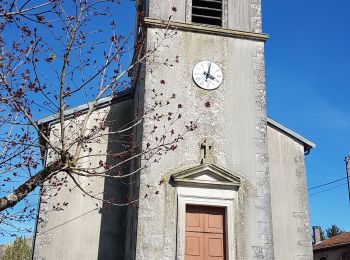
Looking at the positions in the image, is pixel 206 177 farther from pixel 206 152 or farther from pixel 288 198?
pixel 288 198

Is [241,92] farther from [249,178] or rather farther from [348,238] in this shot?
[348,238]

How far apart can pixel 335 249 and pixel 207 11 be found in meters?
20.3

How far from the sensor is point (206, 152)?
1073 cm

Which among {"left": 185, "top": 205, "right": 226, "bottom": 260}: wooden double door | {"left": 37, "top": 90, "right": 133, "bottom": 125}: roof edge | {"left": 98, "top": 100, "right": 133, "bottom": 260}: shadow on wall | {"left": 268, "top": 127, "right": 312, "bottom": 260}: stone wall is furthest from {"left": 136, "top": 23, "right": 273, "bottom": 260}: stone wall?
{"left": 37, "top": 90, "right": 133, "bottom": 125}: roof edge

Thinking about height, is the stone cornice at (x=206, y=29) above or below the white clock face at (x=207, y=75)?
above

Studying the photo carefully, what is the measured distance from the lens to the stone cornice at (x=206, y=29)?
11.6 meters

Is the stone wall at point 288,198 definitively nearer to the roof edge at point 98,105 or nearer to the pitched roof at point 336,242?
the roof edge at point 98,105

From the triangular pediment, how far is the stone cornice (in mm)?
3617

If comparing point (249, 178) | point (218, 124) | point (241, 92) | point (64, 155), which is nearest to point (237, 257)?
point (249, 178)

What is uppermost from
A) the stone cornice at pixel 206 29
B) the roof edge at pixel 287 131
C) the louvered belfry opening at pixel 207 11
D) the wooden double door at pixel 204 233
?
the louvered belfry opening at pixel 207 11

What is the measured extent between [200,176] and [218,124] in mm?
1433

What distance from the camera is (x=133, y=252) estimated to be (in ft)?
32.9

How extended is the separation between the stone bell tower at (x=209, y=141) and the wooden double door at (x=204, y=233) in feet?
0.07

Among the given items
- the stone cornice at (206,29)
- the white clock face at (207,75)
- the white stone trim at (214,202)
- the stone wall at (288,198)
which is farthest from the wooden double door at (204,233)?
the stone cornice at (206,29)
